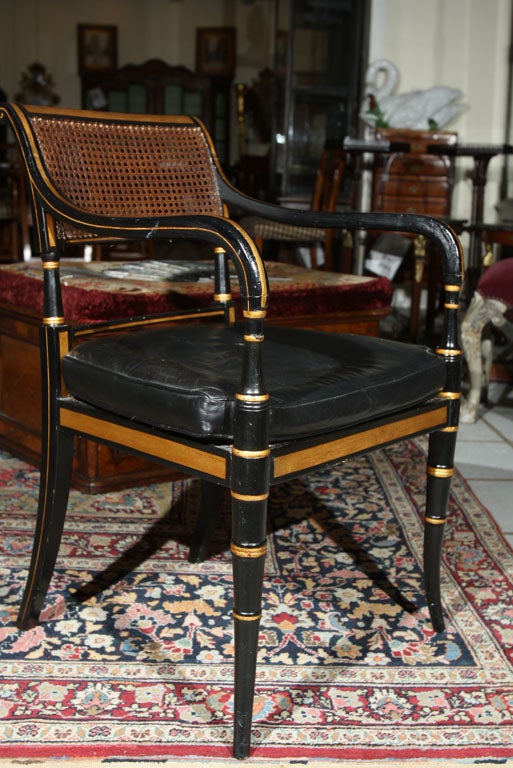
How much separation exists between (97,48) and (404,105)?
6058 mm

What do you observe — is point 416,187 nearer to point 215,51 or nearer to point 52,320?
point 52,320

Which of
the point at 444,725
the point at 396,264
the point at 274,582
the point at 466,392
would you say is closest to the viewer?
the point at 444,725

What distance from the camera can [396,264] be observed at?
4.68m

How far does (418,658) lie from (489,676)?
12 cm

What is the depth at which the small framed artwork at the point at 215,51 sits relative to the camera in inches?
410

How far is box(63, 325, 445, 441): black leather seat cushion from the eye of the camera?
1277 millimetres

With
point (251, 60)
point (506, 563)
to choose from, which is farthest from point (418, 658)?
point (251, 60)

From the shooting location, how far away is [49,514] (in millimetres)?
1599

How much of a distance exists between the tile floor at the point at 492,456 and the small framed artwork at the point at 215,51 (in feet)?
25.5

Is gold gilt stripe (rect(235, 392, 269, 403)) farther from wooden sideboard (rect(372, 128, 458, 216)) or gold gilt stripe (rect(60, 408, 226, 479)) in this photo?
wooden sideboard (rect(372, 128, 458, 216))

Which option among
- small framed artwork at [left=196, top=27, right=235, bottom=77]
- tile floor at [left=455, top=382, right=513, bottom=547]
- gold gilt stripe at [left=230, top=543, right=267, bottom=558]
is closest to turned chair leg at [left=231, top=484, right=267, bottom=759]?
gold gilt stripe at [left=230, top=543, right=267, bottom=558]

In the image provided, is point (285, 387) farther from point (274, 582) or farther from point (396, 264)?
point (396, 264)

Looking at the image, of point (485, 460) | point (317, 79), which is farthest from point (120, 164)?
point (317, 79)

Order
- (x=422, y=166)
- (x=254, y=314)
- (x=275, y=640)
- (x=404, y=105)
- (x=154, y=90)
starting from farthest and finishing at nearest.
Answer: (x=154, y=90), (x=404, y=105), (x=422, y=166), (x=275, y=640), (x=254, y=314)
